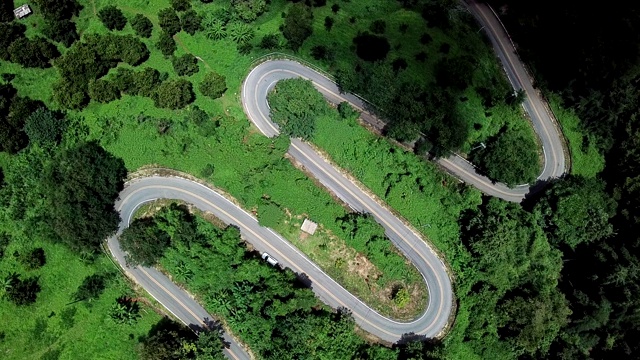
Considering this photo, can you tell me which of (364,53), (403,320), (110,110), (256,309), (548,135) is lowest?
(256,309)

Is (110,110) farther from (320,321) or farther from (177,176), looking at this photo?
(320,321)

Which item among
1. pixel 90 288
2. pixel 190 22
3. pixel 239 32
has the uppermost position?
pixel 239 32

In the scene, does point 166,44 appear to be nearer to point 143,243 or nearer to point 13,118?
point 13,118

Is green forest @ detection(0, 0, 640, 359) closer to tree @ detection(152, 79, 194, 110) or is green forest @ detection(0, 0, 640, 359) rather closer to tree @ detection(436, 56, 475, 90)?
tree @ detection(152, 79, 194, 110)

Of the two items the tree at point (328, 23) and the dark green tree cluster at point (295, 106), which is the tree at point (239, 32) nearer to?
the dark green tree cluster at point (295, 106)

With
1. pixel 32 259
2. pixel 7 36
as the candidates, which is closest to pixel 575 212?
pixel 32 259

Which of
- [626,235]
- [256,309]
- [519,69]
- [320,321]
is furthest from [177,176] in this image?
[626,235]

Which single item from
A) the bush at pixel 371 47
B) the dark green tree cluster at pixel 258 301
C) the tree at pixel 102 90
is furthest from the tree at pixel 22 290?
the bush at pixel 371 47
